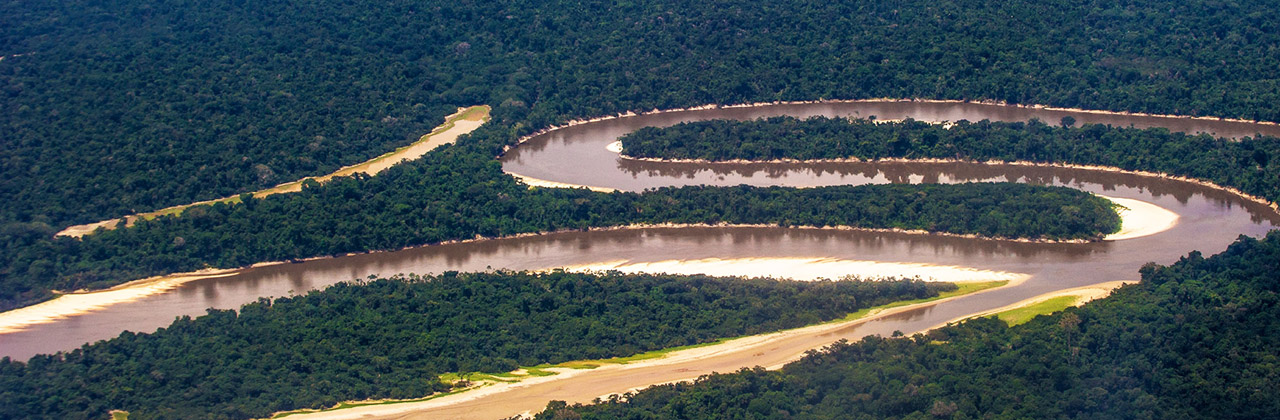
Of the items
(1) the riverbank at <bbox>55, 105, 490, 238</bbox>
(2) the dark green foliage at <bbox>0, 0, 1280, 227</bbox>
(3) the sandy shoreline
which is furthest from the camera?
(3) the sandy shoreline

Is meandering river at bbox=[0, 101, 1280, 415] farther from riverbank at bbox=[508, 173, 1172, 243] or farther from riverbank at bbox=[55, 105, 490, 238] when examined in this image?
riverbank at bbox=[55, 105, 490, 238]

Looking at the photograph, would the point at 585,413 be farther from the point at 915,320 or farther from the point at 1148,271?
the point at 1148,271

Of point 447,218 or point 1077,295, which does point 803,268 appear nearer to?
point 1077,295

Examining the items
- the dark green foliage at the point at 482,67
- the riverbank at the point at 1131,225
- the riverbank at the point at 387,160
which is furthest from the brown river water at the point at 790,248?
the dark green foliage at the point at 482,67

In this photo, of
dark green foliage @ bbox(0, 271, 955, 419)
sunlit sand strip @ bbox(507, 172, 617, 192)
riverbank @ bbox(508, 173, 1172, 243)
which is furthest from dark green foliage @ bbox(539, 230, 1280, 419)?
sunlit sand strip @ bbox(507, 172, 617, 192)

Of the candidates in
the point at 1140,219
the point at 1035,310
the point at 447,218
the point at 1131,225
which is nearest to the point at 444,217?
the point at 447,218

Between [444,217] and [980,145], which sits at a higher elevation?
[980,145]

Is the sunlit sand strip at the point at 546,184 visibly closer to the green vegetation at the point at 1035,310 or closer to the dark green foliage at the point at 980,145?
the dark green foliage at the point at 980,145
